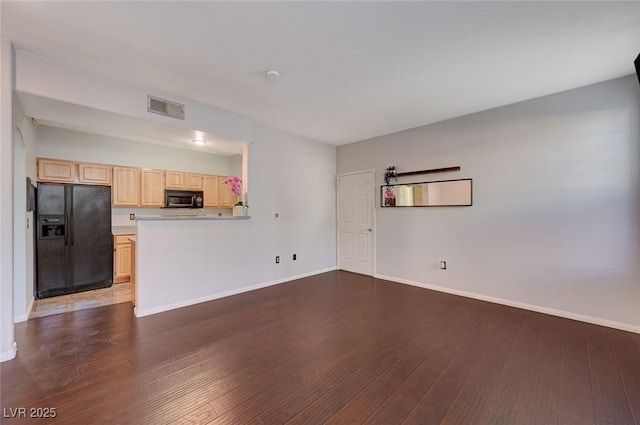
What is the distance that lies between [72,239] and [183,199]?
6.03ft

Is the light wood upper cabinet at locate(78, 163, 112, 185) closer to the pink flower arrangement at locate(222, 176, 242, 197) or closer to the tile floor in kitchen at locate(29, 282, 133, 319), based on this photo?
the tile floor in kitchen at locate(29, 282, 133, 319)

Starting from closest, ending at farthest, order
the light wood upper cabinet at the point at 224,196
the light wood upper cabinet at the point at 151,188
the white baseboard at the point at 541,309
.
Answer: the white baseboard at the point at 541,309 → the light wood upper cabinet at the point at 151,188 → the light wood upper cabinet at the point at 224,196

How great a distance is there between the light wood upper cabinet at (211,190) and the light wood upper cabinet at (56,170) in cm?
214

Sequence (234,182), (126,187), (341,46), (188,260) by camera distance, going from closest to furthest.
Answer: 1. (341,46)
2. (188,260)
3. (234,182)
4. (126,187)

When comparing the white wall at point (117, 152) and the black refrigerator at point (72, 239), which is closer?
the black refrigerator at point (72, 239)

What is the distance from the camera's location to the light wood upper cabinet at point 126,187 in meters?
4.71

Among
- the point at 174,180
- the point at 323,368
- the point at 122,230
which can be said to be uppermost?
the point at 174,180

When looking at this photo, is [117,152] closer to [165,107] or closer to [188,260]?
[165,107]

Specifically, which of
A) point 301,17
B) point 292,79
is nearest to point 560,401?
point 301,17

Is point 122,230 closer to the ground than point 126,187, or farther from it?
closer to the ground

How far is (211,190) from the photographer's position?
5879 mm

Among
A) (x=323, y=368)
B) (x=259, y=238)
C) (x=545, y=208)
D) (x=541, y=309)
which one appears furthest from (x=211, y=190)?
(x=541, y=309)

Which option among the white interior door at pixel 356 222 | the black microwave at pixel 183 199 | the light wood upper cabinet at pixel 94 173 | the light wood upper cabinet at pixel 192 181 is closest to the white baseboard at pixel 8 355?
the light wood upper cabinet at pixel 94 173

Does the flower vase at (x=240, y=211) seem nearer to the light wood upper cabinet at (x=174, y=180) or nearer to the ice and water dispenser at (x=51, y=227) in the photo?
the light wood upper cabinet at (x=174, y=180)
